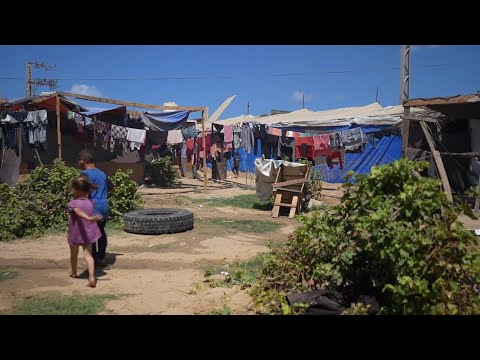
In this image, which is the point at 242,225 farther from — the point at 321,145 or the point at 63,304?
the point at 321,145

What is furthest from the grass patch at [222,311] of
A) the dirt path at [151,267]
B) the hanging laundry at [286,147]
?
the hanging laundry at [286,147]

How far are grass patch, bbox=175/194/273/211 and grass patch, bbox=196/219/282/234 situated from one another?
2.34 metres

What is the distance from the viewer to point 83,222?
15.8 ft

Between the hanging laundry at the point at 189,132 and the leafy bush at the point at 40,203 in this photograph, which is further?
the hanging laundry at the point at 189,132

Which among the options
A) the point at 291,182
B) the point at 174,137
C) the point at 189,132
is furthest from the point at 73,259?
the point at 189,132

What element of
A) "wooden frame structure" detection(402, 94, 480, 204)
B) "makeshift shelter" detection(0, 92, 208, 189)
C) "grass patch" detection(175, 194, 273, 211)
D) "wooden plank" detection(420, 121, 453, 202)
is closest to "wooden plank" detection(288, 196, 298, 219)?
"grass patch" detection(175, 194, 273, 211)

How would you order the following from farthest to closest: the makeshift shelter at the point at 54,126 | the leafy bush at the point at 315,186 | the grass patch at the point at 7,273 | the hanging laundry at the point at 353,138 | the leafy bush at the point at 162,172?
1. the leafy bush at the point at 162,172
2. the hanging laundry at the point at 353,138
3. the leafy bush at the point at 315,186
4. the makeshift shelter at the point at 54,126
5. the grass patch at the point at 7,273

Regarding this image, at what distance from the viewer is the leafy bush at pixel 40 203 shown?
7582 mm

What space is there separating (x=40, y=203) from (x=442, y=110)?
10.6m

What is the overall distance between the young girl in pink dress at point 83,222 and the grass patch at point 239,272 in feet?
5.03

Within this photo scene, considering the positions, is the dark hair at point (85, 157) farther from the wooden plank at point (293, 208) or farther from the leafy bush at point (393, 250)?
the wooden plank at point (293, 208)
